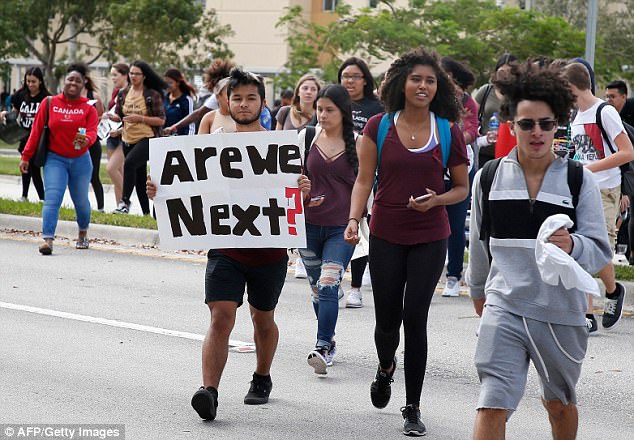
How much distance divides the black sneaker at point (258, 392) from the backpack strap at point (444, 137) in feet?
5.04

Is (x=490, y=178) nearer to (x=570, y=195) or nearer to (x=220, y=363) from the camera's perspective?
(x=570, y=195)

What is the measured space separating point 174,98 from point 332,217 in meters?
8.43

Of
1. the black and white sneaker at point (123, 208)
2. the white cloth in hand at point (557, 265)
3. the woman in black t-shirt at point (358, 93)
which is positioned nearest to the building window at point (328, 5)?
the black and white sneaker at point (123, 208)

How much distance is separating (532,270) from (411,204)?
144 cm

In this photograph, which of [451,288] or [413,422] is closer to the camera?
[413,422]

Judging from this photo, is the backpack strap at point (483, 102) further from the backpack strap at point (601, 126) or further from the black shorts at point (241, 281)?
the black shorts at point (241, 281)

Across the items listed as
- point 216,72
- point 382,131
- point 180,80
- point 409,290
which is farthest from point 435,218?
point 180,80

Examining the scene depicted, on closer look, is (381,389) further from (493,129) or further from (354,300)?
(493,129)

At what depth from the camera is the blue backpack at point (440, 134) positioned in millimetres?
6246

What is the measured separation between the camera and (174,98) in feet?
51.7

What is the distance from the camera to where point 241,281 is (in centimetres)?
630

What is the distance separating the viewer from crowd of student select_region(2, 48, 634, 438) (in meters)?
4.69

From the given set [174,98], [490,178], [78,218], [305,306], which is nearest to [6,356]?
[305,306]

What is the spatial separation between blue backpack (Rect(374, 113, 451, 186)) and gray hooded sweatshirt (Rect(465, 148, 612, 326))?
1.39 meters
